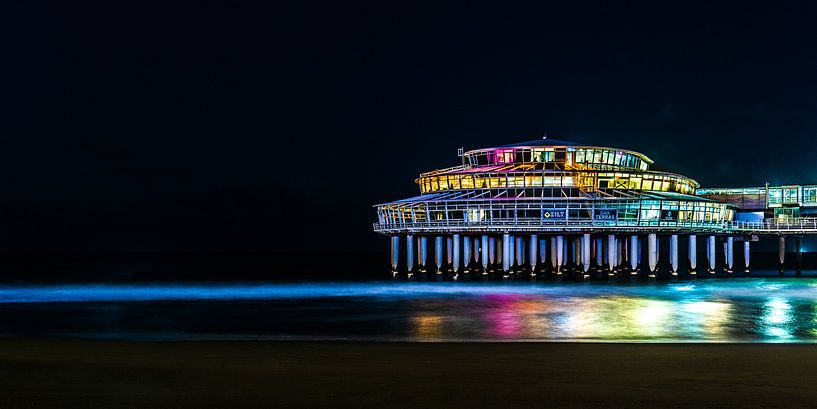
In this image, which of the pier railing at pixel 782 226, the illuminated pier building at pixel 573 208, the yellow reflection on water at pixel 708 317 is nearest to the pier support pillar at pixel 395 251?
the illuminated pier building at pixel 573 208

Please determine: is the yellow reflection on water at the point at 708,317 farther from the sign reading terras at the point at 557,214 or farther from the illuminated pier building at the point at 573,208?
the sign reading terras at the point at 557,214

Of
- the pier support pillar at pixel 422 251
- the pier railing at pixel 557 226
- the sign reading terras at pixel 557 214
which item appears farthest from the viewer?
the pier support pillar at pixel 422 251

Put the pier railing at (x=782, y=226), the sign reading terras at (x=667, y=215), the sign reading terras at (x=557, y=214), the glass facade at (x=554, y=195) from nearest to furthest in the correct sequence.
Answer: the glass facade at (x=554, y=195)
the sign reading terras at (x=557, y=214)
the sign reading terras at (x=667, y=215)
the pier railing at (x=782, y=226)

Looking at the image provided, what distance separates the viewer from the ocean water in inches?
1004

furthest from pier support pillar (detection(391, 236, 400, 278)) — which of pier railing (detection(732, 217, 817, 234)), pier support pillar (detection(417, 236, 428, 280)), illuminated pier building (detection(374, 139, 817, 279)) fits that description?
pier railing (detection(732, 217, 817, 234))

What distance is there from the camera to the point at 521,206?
56188 mm

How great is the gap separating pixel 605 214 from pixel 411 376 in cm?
4785

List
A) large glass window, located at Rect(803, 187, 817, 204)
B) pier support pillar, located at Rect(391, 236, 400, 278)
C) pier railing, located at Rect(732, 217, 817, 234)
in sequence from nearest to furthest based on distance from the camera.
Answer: pier support pillar, located at Rect(391, 236, 400, 278) → pier railing, located at Rect(732, 217, 817, 234) → large glass window, located at Rect(803, 187, 817, 204)

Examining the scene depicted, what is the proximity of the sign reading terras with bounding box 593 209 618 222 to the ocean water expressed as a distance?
29.3 ft

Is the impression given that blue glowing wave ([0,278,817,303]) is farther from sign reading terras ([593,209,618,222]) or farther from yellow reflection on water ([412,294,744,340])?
sign reading terras ([593,209,618,222])

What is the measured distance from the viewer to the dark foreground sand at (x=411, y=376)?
42.2ft

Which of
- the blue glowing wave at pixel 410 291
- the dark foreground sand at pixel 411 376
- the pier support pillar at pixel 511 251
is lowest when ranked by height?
the blue glowing wave at pixel 410 291

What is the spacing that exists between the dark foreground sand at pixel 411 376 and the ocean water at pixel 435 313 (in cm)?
475

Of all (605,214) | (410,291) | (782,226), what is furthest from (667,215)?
(410,291)
